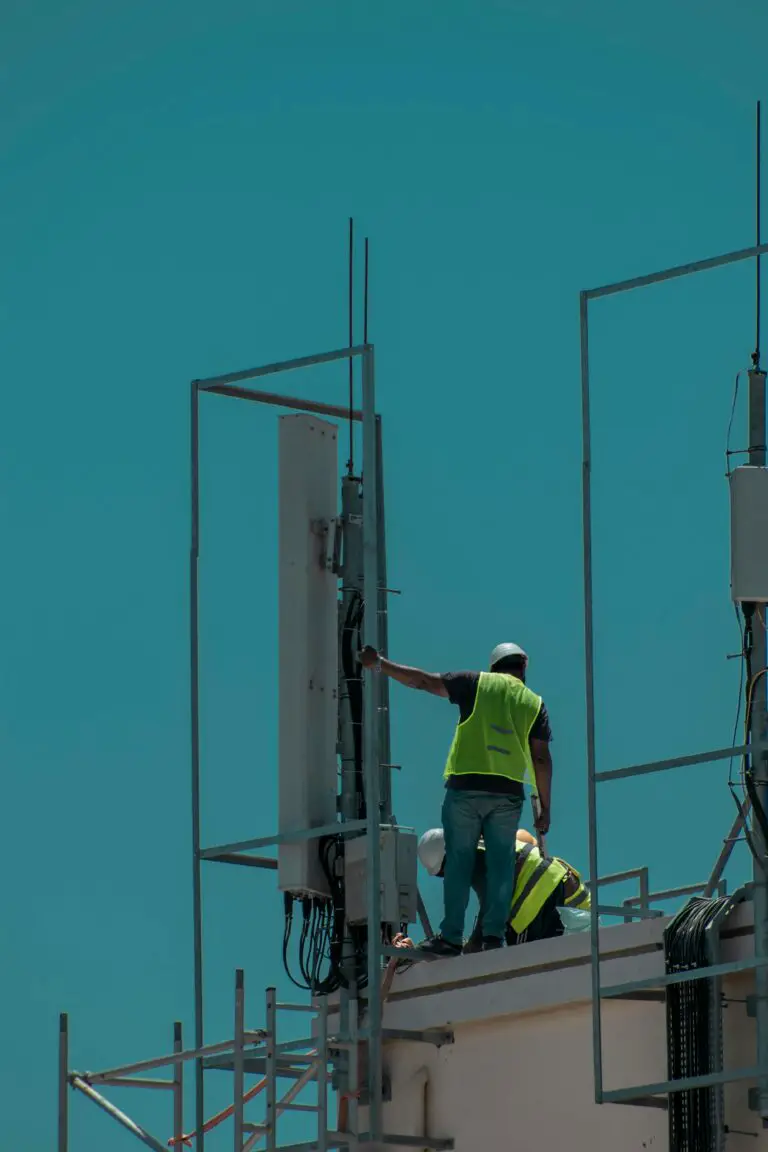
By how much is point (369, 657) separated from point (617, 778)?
351cm

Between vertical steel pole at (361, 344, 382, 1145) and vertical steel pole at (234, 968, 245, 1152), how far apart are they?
848 mm

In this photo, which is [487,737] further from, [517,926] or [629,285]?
[629,285]

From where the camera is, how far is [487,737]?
70.3 ft

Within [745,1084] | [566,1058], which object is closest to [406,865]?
[566,1058]

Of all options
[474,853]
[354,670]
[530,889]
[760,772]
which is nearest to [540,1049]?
[474,853]

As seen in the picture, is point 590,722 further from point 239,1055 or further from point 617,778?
point 239,1055

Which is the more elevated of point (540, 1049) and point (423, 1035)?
point (423, 1035)

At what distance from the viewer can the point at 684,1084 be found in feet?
59.3

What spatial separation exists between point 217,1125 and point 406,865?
2.63 meters

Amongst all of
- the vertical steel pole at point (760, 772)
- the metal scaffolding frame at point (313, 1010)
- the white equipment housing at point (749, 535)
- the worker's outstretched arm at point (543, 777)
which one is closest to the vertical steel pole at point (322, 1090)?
the metal scaffolding frame at point (313, 1010)

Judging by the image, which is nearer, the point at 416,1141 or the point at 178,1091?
the point at 416,1141

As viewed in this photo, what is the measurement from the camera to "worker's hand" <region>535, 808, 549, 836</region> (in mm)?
22375

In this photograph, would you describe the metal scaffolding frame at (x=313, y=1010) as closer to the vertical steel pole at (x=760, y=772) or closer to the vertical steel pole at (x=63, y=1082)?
the vertical steel pole at (x=63, y=1082)

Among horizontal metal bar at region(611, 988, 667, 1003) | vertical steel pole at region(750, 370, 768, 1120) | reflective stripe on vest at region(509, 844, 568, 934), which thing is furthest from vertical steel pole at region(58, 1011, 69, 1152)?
vertical steel pole at region(750, 370, 768, 1120)
